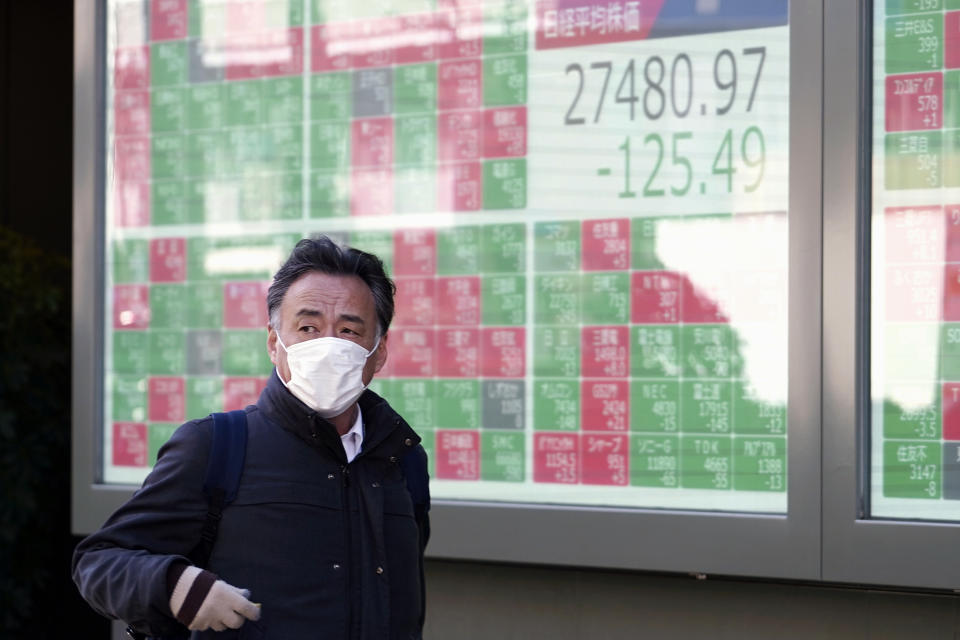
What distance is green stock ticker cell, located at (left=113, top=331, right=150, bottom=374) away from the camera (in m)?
4.65

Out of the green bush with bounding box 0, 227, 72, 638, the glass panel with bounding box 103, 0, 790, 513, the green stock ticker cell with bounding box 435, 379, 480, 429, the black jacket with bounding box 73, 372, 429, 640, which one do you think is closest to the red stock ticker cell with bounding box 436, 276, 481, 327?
the glass panel with bounding box 103, 0, 790, 513

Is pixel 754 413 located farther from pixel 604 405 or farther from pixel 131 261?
pixel 131 261

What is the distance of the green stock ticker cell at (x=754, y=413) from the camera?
3689 mm

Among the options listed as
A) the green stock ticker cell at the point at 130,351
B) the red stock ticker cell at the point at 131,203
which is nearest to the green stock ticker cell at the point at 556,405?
the green stock ticker cell at the point at 130,351

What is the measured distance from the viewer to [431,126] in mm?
4219

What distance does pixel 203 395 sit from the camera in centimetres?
454

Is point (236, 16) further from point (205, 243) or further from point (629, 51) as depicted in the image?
point (629, 51)

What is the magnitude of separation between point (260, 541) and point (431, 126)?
6.91ft

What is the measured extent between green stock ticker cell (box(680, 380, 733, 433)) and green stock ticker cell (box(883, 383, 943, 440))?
46 centimetres

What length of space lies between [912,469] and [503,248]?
4.79ft

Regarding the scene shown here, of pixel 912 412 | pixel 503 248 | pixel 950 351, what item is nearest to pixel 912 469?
pixel 912 412

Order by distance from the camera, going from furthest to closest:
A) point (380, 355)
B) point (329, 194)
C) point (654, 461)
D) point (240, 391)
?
point (240, 391), point (329, 194), point (654, 461), point (380, 355)

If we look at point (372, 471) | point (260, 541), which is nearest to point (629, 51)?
point (372, 471)

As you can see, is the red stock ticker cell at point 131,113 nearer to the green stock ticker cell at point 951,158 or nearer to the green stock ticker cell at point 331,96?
the green stock ticker cell at point 331,96
